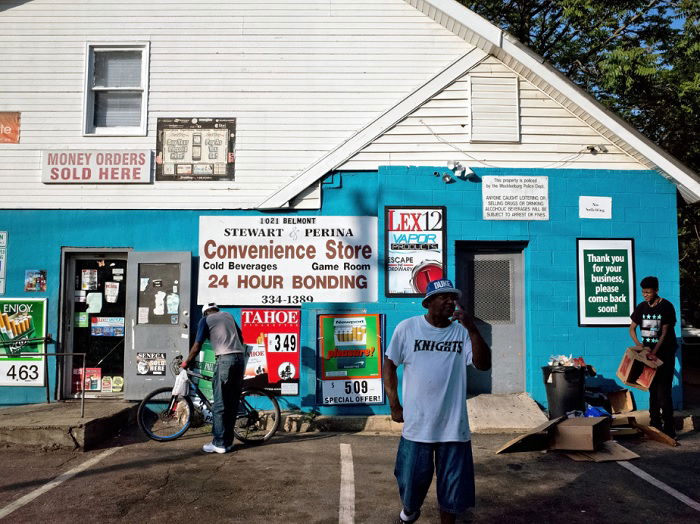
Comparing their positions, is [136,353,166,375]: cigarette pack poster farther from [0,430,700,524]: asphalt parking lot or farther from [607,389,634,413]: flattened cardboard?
[607,389,634,413]: flattened cardboard

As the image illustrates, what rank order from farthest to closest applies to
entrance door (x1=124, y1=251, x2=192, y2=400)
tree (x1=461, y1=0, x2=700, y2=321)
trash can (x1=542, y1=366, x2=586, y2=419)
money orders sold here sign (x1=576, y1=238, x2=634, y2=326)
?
tree (x1=461, y1=0, x2=700, y2=321) → money orders sold here sign (x1=576, y1=238, x2=634, y2=326) → entrance door (x1=124, y1=251, x2=192, y2=400) → trash can (x1=542, y1=366, x2=586, y2=419)

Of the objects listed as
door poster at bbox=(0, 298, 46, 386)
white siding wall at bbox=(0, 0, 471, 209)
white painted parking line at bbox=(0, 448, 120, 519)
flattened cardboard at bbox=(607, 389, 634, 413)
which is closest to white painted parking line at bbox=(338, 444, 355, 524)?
white painted parking line at bbox=(0, 448, 120, 519)

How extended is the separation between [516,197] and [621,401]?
3.40 metres

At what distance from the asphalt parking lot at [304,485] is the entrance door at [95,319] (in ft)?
5.79


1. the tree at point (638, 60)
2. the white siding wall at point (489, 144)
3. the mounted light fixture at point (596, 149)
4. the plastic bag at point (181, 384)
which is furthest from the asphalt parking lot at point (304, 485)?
the tree at point (638, 60)

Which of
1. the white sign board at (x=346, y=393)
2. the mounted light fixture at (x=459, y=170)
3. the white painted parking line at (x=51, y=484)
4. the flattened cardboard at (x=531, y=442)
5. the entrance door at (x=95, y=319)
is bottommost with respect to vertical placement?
the white painted parking line at (x=51, y=484)

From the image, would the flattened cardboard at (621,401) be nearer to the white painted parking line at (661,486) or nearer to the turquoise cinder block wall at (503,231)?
the turquoise cinder block wall at (503,231)

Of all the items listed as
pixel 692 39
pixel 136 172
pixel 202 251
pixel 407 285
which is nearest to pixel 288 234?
pixel 202 251

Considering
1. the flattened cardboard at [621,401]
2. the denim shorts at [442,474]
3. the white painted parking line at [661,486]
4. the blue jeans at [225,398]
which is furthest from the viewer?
the flattened cardboard at [621,401]

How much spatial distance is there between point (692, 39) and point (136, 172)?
475 inches

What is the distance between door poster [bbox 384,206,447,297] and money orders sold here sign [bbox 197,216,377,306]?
0.26m

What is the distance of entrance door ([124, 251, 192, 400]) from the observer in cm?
851

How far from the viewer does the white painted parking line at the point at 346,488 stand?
4844 millimetres

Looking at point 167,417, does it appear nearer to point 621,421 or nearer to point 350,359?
point 350,359
